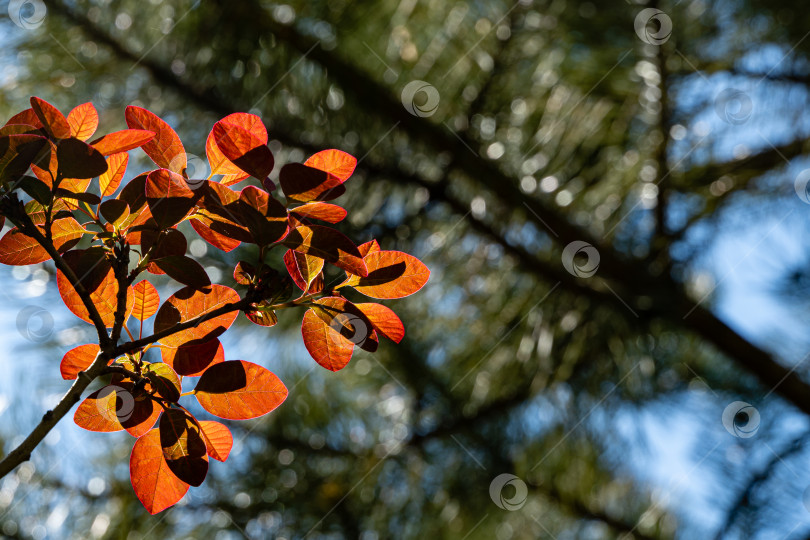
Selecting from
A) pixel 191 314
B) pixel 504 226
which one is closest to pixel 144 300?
pixel 191 314

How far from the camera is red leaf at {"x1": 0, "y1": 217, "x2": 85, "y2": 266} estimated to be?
0.27 m

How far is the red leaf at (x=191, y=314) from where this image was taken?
0.27 m

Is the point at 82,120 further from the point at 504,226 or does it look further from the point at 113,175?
the point at 504,226

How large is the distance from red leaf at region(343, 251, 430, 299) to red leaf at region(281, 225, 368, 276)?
0.05 ft

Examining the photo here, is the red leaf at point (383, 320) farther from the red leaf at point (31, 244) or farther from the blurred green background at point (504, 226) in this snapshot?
the blurred green background at point (504, 226)

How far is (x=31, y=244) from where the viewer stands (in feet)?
0.90

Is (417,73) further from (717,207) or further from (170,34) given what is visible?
(717,207)

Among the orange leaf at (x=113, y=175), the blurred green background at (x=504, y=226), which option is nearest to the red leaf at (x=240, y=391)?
the orange leaf at (x=113, y=175)

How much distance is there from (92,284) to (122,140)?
61 millimetres

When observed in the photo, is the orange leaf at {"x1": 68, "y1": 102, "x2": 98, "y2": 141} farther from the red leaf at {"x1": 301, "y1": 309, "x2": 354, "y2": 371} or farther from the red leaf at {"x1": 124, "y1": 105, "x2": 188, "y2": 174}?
the red leaf at {"x1": 301, "y1": 309, "x2": 354, "y2": 371}

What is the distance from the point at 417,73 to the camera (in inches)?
32.8

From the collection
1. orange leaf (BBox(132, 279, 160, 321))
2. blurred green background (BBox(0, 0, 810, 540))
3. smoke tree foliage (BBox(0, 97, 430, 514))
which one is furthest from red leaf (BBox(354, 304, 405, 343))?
blurred green background (BBox(0, 0, 810, 540))

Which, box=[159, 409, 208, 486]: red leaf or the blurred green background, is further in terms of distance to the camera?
the blurred green background

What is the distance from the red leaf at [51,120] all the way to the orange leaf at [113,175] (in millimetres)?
38
